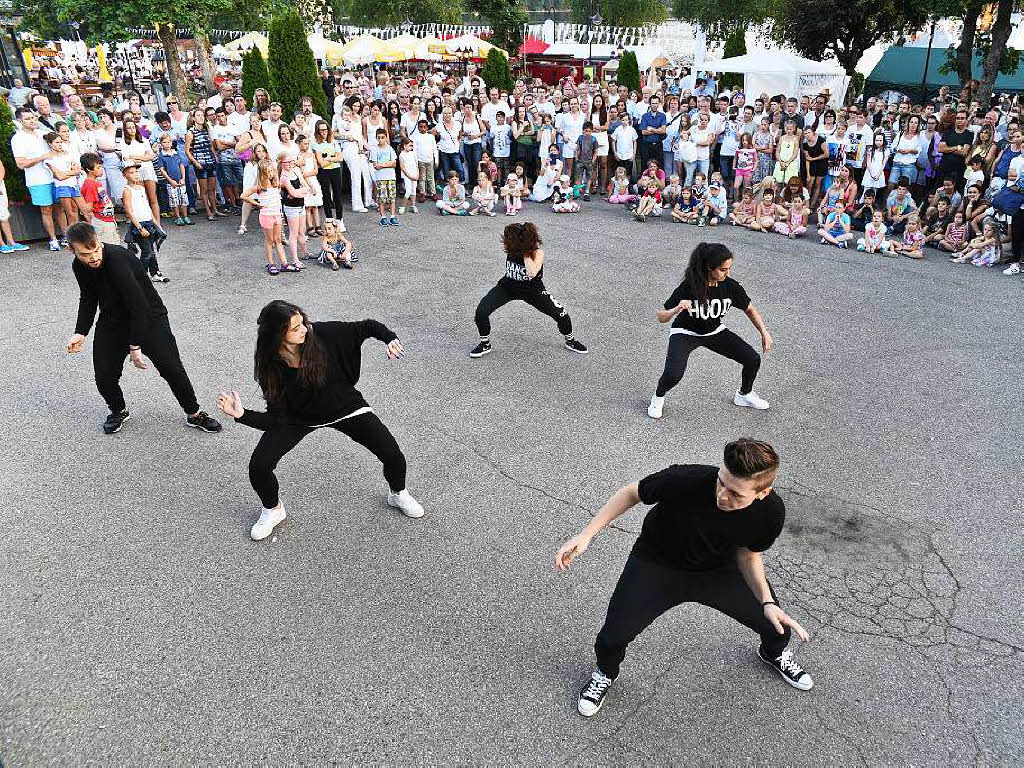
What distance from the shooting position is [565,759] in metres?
3.14

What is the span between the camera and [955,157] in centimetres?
1184

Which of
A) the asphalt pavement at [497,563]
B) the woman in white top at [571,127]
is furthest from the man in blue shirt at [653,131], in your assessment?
the asphalt pavement at [497,563]

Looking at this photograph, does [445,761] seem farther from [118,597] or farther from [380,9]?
[380,9]

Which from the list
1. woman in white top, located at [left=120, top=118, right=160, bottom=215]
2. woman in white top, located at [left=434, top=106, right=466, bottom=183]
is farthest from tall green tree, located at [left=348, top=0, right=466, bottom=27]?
woman in white top, located at [left=120, top=118, right=160, bottom=215]

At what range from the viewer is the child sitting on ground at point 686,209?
12805 millimetres

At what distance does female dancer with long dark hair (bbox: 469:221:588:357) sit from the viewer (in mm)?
6629

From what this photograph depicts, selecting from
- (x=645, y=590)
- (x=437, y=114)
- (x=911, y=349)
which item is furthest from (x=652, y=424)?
(x=437, y=114)

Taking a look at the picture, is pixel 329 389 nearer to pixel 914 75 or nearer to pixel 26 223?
pixel 26 223

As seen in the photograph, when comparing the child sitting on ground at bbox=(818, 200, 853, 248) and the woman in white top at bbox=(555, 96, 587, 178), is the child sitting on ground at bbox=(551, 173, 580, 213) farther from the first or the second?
the child sitting on ground at bbox=(818, 200, 853, 248)

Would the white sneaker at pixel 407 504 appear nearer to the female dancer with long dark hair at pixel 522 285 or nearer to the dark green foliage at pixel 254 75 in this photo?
the female dancer with long dark hair at pixel 522 285

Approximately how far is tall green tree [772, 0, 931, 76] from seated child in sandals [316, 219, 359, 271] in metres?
20.5

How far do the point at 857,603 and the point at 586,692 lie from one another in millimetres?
1729

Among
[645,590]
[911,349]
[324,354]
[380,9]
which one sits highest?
Answer: [380,9]

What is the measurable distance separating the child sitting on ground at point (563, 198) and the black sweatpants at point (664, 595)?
36.4 ft
